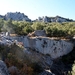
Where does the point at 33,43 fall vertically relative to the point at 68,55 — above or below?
above

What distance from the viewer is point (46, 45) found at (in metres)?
50.0

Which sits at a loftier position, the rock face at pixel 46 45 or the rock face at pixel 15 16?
the rock face at pixel 15 16

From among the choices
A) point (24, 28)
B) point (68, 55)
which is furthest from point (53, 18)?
point (68, 55)

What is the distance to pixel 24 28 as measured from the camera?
61656 millimetres

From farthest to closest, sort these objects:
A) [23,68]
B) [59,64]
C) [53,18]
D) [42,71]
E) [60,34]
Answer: [53,18], [60,34], [59,64], [42,71], [23,68]

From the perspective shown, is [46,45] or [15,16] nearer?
[46,45]

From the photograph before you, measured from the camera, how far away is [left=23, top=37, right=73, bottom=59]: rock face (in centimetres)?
4950

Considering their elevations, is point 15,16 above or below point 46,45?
above

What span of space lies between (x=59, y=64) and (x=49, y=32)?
13014 mm

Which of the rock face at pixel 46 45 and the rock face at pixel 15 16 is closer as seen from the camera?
the rock face at pixel 46 45

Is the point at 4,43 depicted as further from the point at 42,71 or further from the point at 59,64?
the point at 59,64

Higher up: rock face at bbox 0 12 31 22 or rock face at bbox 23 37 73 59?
rock face at bbox 0 12 31 22

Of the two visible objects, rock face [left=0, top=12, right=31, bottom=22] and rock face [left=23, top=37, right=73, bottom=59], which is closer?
rock face [left=23, top=37, right=73, bottom=59]

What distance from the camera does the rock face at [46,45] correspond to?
49.5 metres
